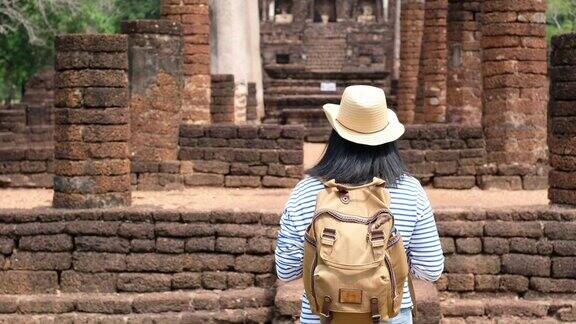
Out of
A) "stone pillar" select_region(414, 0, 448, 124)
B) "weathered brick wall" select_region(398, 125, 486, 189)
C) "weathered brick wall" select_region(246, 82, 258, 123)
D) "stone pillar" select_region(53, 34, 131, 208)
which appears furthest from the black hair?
"weathered brick wall" select_region(246, 82, 258, 123)

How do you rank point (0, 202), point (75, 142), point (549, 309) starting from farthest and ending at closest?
point (0, 202) → point (75, 142) → point (549, 309)

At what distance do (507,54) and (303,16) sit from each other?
34.9 meters

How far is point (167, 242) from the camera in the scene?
8688 millimetres

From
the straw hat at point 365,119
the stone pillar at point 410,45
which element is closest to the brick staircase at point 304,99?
the stone pillar at point 410,45

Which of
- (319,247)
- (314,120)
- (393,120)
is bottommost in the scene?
(314,120)

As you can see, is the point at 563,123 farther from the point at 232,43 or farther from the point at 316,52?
the point at 316,52

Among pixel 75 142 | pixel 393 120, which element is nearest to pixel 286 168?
pixel 75 142

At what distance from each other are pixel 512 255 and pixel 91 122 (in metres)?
4.03

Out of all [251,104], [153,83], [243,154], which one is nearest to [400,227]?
[153,83]

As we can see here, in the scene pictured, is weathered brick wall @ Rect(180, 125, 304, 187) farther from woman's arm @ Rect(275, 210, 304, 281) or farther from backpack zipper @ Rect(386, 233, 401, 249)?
backpack zipper @ Rect(386, 233, 401, 249)

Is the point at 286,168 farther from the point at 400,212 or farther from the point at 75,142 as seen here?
the point at 400,212

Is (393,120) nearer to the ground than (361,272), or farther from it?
farther from it

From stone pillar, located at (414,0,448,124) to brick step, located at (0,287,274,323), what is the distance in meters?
11.4

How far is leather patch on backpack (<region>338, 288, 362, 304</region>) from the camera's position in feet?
12.0
